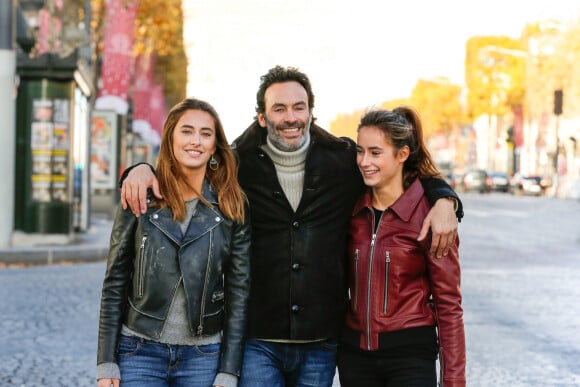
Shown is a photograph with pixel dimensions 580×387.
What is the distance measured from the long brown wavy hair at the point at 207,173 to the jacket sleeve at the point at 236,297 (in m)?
0.09

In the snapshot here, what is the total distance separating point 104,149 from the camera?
2738cm

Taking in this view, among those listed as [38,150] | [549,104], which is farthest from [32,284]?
[549,104]

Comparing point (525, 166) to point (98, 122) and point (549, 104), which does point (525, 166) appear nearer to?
point (549, 104)

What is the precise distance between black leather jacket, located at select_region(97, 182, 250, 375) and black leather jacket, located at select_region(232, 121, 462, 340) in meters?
0.27

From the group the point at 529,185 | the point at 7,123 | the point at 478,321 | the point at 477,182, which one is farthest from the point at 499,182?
the point at 478,321

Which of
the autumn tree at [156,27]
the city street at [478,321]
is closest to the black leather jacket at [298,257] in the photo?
the city street at [478,321]

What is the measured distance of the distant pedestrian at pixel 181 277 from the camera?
3652mm

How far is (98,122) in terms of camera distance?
2698 cm

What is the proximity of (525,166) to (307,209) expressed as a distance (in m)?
85.7

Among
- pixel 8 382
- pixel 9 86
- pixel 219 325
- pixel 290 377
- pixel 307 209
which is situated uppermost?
pixel 9 86

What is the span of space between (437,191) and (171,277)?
110 centimetres

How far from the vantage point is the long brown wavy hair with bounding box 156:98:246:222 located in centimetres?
375

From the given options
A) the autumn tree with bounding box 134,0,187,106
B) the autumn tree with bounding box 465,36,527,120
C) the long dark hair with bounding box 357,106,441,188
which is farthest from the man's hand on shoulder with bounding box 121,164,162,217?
the autumn tree with bounding box 465,36,527,120

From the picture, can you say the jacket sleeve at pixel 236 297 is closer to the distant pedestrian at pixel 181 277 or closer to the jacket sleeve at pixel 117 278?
the distant pedestrian at pixel 181 277
